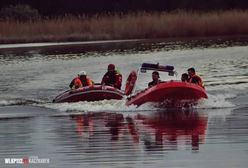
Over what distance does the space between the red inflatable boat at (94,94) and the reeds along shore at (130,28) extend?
79.5 feet

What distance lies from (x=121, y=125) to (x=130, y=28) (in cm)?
2965

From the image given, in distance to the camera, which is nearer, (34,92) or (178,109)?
(178,109)

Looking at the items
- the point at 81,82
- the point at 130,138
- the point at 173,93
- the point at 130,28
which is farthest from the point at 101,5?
the point at 130,138

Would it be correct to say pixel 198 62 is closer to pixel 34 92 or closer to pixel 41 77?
pixel 41 77

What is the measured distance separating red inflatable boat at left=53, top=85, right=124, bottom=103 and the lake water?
297mm

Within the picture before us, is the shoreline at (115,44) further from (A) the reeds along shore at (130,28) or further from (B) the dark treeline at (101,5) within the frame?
(B) the dark treeline at (101,5)

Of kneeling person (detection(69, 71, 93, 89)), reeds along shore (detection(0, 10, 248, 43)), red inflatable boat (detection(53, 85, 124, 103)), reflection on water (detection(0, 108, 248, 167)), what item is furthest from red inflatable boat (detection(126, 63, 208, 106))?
reeds along shore (detection(0, 10, 248, 43))

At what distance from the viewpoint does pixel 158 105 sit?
21.3 meters

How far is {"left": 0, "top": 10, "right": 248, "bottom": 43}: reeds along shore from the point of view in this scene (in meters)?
47.3

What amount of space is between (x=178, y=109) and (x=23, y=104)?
580cm

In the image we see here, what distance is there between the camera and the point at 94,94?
22.9 m

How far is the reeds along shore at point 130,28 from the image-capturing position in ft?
155

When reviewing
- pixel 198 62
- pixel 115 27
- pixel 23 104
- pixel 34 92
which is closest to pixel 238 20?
pixel 115 27

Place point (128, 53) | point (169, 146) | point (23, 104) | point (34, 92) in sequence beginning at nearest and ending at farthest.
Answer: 1. point (169, 146)
2. point (23, 104)
3. point (34, 92)
4. point (128, 53)
